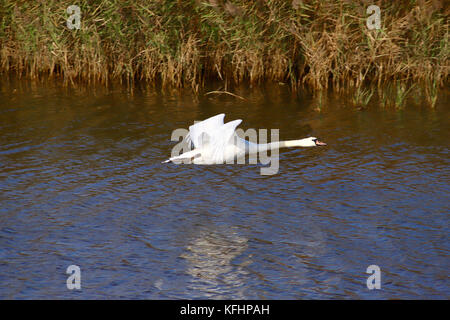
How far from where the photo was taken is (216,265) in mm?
6727

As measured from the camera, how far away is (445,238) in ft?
23.9

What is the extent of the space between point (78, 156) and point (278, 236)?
397 cm

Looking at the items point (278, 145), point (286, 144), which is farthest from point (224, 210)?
point (286, 144)

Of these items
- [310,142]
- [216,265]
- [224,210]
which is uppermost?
[310,142]

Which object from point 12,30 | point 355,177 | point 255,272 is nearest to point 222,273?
point 255,272

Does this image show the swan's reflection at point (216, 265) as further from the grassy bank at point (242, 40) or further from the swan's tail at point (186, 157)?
the grassy bank at point (242, 40)

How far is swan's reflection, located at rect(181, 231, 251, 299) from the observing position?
6.27 meters

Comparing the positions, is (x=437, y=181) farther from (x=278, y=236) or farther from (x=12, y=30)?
(x=12, y=30)

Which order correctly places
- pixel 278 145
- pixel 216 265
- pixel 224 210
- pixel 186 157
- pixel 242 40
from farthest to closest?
pixel 242 40, pixel 278 145, pixel 186 157, pixel 224 210, pixel 216 265

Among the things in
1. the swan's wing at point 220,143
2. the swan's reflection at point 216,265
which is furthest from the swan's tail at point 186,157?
the swan's reflection at point 216,265

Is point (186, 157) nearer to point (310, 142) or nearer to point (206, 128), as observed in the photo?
point (206, 128)

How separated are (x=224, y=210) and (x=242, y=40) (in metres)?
6.48

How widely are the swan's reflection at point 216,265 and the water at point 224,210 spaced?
0.7 inches

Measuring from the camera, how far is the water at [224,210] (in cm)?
644
